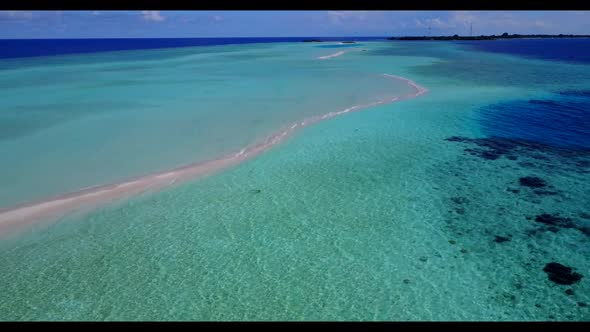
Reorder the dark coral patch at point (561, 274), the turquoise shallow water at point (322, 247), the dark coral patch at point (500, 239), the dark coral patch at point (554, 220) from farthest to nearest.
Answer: the dark coral patch at point (554, 220) → the dark coral patch at point (500, 239) → the dark coral patch at point (561, 274) → the turquoise shallow water at point (322, 247)

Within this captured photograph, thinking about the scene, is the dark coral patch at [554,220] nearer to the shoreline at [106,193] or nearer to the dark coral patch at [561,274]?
the dark coral patch at [561,274]

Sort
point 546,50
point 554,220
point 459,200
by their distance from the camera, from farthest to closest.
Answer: point 546,50 → point 459,200 → point 554,220

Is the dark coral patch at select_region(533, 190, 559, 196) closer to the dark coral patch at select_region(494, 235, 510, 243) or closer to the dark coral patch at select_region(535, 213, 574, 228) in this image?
the dark coral patch at select_region(535, 213, 574, 228)

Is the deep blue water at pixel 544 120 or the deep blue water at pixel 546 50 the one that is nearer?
the deep blue water at pixel 544 120

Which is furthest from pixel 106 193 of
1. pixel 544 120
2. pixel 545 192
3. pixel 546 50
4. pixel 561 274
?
Answer: pixel 546 50

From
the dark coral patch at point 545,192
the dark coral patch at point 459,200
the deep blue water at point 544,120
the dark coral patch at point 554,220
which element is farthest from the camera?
the deep blue water at point 544,120

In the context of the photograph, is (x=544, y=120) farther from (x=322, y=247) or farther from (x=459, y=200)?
(x=322, y=247)

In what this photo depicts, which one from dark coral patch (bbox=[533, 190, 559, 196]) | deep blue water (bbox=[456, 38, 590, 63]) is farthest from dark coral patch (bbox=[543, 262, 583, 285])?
deep blue water (bbox=[456, 38, 590, 63])

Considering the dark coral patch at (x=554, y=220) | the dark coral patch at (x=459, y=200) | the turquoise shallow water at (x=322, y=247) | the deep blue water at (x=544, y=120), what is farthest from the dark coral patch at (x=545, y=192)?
the deep blue water at (x=544, y=120)
